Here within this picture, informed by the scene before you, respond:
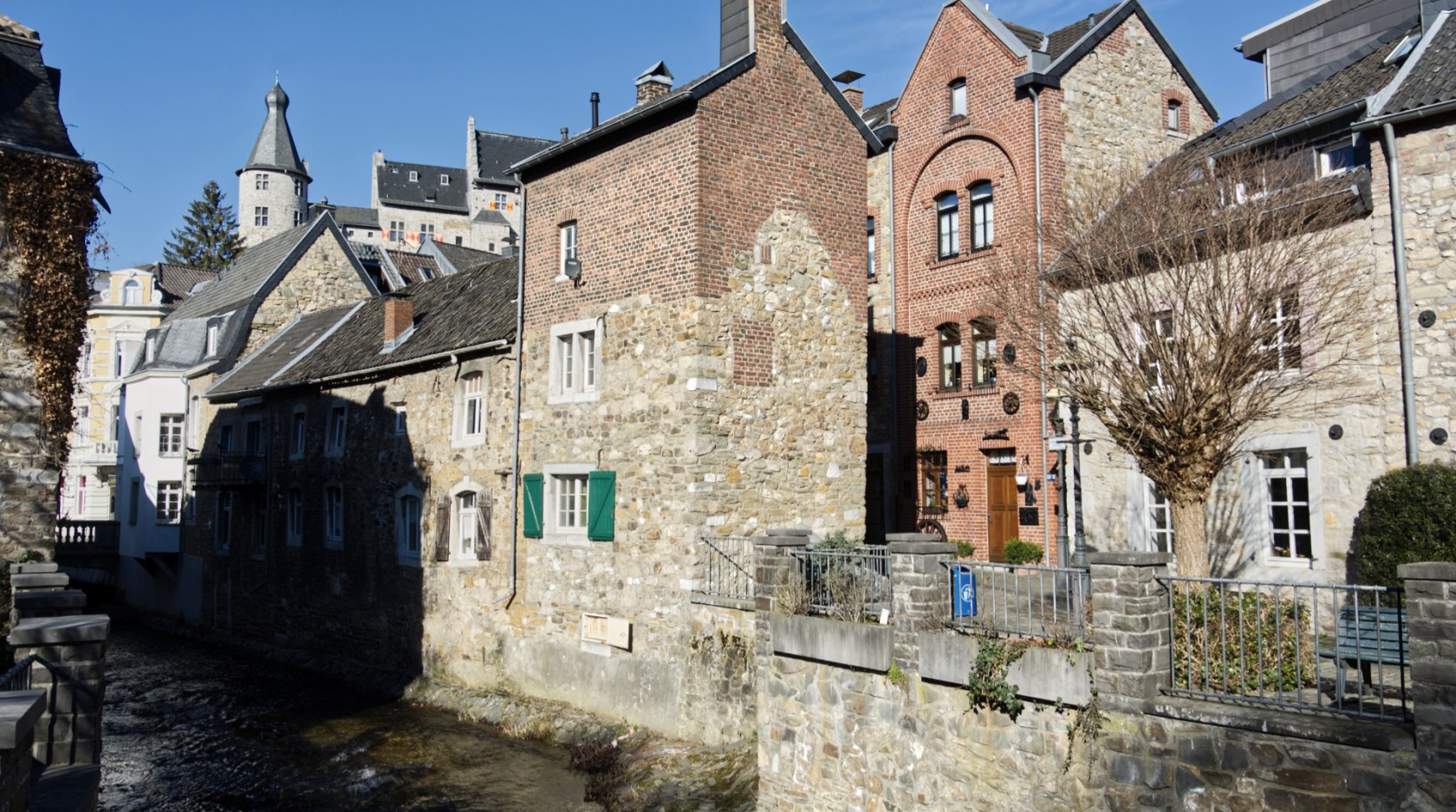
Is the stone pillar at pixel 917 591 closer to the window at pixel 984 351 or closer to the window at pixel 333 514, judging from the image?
the window at pixel 984 351

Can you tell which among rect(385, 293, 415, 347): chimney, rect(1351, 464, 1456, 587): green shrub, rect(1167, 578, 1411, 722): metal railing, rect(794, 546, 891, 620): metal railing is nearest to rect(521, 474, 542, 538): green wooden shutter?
rect(794, 546, 891, 620): metal railing

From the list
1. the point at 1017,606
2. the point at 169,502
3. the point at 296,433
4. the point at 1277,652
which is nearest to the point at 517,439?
the point at 296,433

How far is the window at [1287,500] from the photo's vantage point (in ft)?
51.0

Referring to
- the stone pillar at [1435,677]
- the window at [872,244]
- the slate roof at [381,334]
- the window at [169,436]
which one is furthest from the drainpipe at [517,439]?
the window at [169,436]

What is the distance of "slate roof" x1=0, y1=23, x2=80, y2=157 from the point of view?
14.9 m

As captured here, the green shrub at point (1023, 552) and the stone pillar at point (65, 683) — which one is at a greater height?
A: the green shrub at point (1023, 552)

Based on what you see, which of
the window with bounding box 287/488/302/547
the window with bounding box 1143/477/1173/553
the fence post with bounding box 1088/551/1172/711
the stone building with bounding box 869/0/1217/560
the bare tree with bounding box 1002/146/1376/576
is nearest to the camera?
the fence post with bounding box 1088/551/1172/711

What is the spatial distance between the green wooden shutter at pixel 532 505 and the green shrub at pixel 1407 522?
39.4 ft

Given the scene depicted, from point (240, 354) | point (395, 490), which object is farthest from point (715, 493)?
point (240, 354)

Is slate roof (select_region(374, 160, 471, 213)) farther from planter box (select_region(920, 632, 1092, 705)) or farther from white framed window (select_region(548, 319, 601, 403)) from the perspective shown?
planter box (select_region(920, 632, 1092, 705))

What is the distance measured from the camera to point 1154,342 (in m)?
12.0

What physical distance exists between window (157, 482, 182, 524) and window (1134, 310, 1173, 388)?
30619 mm

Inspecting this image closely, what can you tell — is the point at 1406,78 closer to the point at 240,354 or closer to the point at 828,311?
the point at 828,311

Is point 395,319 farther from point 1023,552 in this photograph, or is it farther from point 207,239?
point 207,239
